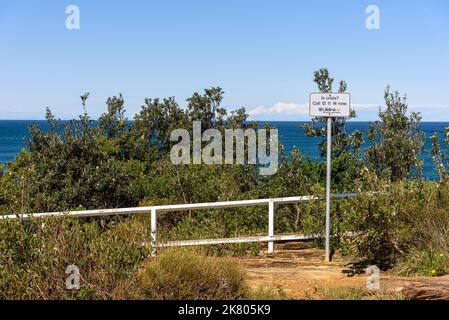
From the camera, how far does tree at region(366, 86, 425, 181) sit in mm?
17703

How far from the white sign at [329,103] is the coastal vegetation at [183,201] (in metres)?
1.04

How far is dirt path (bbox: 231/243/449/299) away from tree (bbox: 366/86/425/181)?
7.47 m

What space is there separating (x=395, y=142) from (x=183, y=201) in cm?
641

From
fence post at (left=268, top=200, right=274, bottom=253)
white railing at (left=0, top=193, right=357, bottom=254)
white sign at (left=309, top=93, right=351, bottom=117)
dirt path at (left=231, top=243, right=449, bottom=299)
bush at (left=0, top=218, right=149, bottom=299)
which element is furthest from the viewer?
fence post at (left=268, top=200, right=274, bottom=253)

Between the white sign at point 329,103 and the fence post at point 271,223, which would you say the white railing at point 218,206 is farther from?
the white sign at point 329,103

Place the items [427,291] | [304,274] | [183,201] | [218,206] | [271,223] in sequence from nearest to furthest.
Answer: [427,291] → [304,274] → [218,206] → [271,223] → [183,201]

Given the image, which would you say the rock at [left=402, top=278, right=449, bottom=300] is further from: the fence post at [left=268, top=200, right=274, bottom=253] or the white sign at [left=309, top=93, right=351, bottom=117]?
the fence post at [left=268, top=200, right=274, bottom=253]

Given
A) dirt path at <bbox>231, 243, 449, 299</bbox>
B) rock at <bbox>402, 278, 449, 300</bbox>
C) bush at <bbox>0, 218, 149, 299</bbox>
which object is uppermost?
bush at <bbox>0, 218, 149, 299</bbox>

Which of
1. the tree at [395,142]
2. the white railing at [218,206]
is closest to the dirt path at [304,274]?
the white railing at [218,206]

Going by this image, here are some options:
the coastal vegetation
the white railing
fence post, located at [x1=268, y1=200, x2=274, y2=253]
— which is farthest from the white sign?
fence post, located at [x1=268, y1=200, x2=274, y2=253]

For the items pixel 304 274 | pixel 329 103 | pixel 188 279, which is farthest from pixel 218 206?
pixel 188 279

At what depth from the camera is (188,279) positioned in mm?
7070

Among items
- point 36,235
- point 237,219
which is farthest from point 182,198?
point 36,235

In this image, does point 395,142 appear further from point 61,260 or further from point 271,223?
point 61,260
